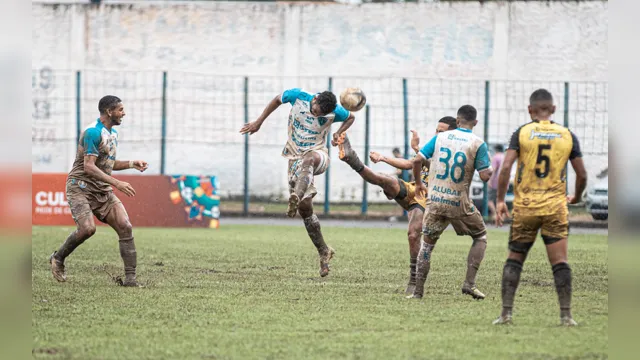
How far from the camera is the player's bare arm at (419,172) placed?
10.2 meters

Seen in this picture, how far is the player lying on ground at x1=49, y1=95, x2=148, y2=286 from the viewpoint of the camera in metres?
11.4

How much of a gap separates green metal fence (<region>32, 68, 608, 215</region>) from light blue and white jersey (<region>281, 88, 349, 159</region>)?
560 inches

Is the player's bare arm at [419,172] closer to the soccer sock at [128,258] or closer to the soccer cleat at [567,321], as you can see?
the soccer cleat at [567,321]

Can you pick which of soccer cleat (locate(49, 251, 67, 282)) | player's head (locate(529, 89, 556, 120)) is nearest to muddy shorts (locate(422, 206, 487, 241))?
player's head (locate(529, 89, 556, 120))

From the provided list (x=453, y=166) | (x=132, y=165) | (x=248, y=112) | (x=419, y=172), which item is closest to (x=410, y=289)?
(x=419, y=172)

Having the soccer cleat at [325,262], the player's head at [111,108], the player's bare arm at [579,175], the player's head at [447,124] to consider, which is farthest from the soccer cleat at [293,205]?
the player's bare arm at [579,175]

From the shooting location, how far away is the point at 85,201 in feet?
38.3

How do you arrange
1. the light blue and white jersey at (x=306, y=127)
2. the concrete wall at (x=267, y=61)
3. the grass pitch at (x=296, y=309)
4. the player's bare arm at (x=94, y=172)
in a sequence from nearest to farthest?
the grass pitch at (x=296, y=309)
the player's bare arm at (x=94, y=172)
the light blue and white jersey at (x=306, y=127)
the concrete wall at (x=267, y=61)

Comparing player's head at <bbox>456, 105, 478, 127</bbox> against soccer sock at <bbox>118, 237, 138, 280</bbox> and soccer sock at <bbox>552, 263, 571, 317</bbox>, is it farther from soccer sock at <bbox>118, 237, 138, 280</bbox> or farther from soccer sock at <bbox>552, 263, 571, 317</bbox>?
soccer sock at <bbox>118, 237, 138, 280</bbox>

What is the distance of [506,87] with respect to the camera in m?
30.5

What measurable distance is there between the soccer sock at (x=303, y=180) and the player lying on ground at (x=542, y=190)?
3571 millimetres
